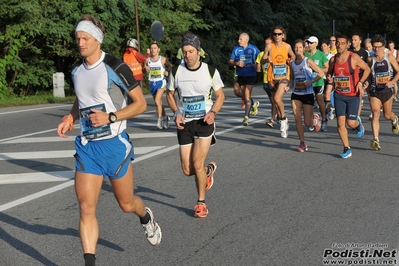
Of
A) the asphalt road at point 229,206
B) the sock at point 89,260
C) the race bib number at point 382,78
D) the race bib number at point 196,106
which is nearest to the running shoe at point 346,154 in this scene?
the asphalt road at point 229,206

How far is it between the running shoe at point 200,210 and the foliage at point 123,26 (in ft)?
62.5

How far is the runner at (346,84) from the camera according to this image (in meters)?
11.4

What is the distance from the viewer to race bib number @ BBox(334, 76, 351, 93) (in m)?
11.4

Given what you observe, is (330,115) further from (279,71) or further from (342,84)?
(342,84)

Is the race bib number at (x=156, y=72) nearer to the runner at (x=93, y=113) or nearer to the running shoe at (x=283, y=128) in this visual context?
the running shoe at (x=283, y=128)

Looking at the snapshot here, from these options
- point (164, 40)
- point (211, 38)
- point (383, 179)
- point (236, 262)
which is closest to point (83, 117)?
point (236, 262)

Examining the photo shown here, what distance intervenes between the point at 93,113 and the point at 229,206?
2.76 m

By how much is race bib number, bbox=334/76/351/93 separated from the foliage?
15861 mm

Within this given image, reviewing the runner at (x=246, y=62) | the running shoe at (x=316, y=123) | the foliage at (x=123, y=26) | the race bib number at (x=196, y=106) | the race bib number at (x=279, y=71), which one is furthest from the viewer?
the foliage at (x=123, y=26)

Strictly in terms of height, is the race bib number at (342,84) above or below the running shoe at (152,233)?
above

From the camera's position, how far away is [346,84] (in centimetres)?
1146

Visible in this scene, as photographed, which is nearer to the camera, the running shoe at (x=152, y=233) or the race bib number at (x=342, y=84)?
the running shoe at (x=152, y=233)

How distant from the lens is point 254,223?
702 centimetres

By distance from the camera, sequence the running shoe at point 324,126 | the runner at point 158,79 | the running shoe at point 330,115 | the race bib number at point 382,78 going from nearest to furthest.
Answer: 1. the race bib number at point 382,78
2. the running shoe at point 324,126
3. the runner at point 158,79
4. the running shoe at point 330,115
